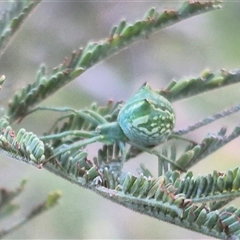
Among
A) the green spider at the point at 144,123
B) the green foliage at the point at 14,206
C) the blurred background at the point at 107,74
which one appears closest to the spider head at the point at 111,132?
the green spider at the point at 144,123

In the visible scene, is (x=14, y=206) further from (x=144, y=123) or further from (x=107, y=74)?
(x=107, y=74)

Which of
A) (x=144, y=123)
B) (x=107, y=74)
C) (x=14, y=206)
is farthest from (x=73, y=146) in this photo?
(x=107, y=74)

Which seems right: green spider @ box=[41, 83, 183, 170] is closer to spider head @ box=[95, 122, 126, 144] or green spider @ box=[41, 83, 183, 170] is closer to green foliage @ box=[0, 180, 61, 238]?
spider head @ box=[95, 122, 126, 144]

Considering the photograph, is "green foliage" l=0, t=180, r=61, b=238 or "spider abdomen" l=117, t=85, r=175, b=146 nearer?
"spider abdomen" l=117, t=85, r=175, b=146

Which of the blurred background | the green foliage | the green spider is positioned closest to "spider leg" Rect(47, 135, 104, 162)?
the green spider

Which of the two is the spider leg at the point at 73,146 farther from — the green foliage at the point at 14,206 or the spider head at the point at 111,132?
the green foliage at the point at 14,206

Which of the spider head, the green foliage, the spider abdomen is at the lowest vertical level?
the green foliage
